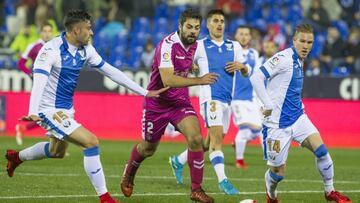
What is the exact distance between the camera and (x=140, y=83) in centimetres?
2494

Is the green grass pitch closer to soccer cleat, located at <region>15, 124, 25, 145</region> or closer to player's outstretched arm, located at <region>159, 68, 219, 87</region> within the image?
soccer cleat, located at <region>15, 124, 25, 145</region>

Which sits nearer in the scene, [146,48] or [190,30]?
[190,30]

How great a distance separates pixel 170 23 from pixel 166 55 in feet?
58.2

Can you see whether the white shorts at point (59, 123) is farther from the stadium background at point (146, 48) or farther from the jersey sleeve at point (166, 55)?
the stadium background at point (146, 48)

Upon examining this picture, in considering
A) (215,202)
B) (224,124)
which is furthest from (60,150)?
(224,124)

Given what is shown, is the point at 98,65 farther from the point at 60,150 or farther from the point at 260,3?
the point at 260,3

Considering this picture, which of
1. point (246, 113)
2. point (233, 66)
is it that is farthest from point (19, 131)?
point (233, 66)

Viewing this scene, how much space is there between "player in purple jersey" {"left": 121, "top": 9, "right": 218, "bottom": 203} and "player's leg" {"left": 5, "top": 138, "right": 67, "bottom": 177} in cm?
93

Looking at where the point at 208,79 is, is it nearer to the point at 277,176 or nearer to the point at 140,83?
the point at 277,176

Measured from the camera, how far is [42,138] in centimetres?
2348

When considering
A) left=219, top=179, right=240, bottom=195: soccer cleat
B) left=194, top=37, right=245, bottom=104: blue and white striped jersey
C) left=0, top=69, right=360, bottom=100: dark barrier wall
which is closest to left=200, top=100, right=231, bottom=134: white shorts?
left=194, top=37, right=245, bottom=104: blue and white striped jersey

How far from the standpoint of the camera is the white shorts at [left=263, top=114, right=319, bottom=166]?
11547 mm

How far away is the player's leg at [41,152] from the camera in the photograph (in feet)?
41.0

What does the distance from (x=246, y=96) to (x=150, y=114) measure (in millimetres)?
6612
